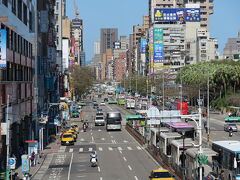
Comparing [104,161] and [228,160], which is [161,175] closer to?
[228,160]

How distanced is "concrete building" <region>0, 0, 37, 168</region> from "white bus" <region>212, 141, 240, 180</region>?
16138mm

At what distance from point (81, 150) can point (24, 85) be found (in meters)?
9.71

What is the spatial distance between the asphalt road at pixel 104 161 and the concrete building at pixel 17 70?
14.9 feet

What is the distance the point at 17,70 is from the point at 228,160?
28477mm

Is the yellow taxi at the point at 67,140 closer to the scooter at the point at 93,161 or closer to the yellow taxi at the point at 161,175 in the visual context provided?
the scooter at the point at 93,161

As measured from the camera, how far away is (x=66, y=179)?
133ft

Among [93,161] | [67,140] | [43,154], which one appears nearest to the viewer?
[93,161]

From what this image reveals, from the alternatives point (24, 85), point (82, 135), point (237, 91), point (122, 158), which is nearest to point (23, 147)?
point (24, 85)

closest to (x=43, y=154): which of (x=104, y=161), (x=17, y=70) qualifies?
(x=104, y=161)

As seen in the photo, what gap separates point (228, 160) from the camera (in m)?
30.2

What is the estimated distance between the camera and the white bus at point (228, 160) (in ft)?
94.8

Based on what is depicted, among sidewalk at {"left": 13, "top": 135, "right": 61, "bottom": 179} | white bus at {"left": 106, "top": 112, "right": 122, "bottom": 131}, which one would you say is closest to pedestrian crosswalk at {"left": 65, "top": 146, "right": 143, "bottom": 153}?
sidewalk at {"left": 13, "top": 135, "right": 61, "bottom": 179}

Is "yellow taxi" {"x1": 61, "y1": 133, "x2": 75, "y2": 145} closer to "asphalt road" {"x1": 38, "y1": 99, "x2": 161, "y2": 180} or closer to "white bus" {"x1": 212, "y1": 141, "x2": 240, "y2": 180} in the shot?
"asphalt road" {"x1": 38, "y1": 99, "x2": 161, "y2": 180}

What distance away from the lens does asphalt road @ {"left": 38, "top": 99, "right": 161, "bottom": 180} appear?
4222cm
